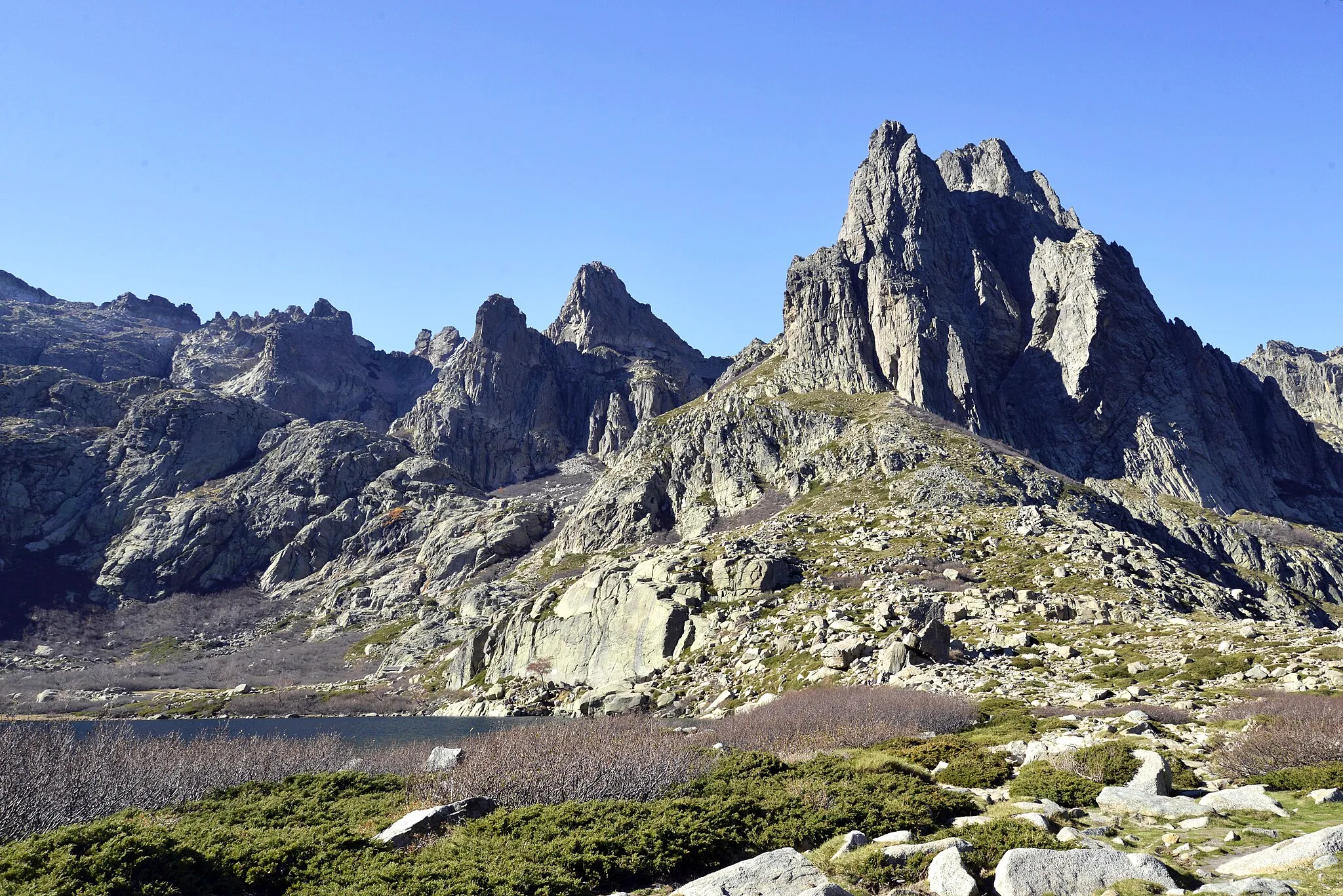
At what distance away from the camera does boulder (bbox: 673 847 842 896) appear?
1506cm

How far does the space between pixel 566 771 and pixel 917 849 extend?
13.3m

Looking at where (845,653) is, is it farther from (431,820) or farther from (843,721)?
(431,820)

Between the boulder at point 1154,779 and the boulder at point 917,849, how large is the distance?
9276 millimetres

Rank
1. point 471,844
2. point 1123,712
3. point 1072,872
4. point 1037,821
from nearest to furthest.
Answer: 1. point 1072,872
2. point 471,844
3. point 1037,821
4. point 1123,712

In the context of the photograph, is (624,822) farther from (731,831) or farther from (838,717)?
(838,717)

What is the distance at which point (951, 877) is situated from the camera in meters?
14.6

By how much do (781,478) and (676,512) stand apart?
2820 cm

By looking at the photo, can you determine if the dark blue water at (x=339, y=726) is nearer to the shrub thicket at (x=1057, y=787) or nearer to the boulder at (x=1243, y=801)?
the shrub thicket at (x=1057, y=787)

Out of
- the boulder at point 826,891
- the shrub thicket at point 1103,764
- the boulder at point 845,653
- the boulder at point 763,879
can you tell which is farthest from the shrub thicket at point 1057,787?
the boulder at point 845,653

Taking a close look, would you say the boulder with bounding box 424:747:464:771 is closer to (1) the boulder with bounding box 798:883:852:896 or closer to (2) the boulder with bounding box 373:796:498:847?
(2) the boulder with bounding box 373:796:498:847

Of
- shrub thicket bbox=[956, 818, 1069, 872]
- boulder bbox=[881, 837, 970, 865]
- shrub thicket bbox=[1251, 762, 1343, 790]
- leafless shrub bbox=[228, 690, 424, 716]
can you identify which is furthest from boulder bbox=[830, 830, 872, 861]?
leafless shrub bbox=[228, 690, 424, 716]

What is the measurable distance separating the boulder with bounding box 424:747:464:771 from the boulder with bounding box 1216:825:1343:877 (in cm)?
2598

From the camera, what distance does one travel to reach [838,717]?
146ft

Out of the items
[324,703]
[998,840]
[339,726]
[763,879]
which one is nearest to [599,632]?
[339,726]
